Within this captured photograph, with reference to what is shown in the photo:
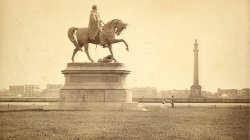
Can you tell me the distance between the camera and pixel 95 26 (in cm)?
2503

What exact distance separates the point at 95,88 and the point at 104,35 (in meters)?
2.95

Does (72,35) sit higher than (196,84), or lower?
higher

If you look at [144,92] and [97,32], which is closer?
[97,32]

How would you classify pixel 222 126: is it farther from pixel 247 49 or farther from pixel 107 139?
pixel 107 139

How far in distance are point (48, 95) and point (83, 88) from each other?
2697 centimetres

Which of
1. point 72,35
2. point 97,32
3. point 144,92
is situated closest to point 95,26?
point 97,32

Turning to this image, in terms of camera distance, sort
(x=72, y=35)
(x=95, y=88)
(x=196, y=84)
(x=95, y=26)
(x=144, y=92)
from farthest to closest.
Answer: (x=144, y=92) < (x=196, y=84) < (x=72, y=35) < (x=95, y=26) < (x=95, y=88)

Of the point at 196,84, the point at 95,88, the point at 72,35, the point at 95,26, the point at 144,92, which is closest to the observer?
the point at 95,88

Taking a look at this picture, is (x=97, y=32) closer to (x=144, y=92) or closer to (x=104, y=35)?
(x=104, y=35)

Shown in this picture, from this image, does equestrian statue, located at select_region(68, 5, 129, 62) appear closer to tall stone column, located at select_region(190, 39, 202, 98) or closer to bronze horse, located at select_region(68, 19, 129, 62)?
bronze horse, located at select_region(68, 19, 129, 62)

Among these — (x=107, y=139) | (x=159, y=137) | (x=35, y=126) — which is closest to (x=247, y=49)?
(x=159, y=137)

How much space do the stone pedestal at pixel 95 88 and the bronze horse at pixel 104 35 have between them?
0.96 meters

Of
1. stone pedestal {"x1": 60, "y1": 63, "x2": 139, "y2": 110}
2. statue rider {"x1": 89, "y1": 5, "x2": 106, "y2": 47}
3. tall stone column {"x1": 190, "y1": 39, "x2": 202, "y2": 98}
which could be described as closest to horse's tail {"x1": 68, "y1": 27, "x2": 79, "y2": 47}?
statue rider {"x1": 89, "y1": 5, "x2": 106, "y2": 47}

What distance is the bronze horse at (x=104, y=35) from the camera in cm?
2498
